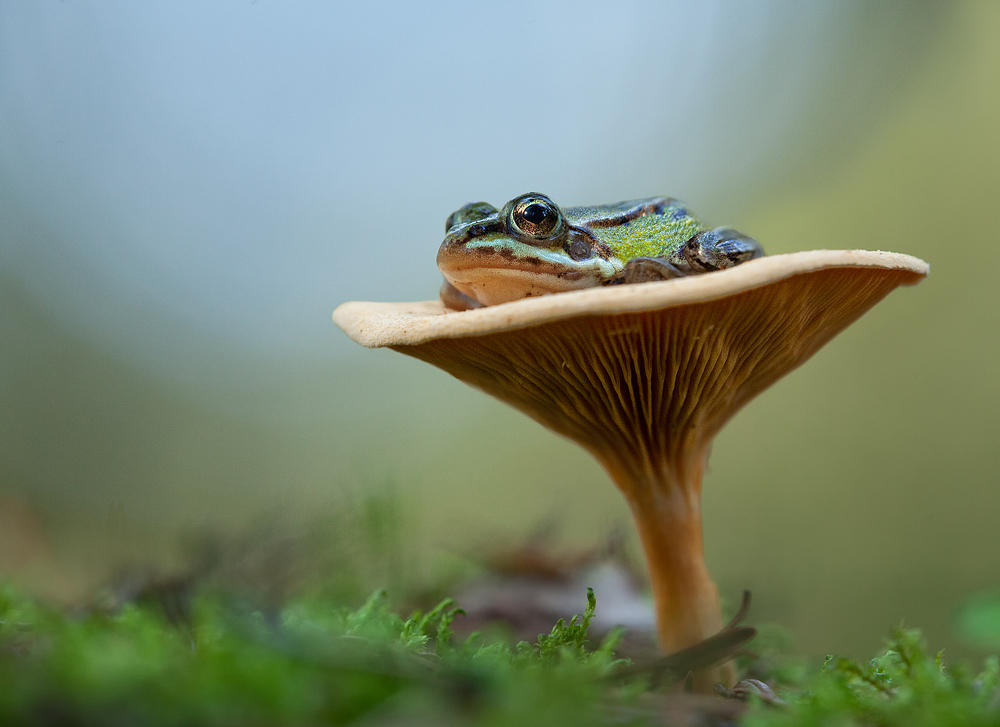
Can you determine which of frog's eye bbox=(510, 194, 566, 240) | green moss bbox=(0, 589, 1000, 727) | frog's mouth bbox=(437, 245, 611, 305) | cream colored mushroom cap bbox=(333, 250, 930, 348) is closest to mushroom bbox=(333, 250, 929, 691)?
cream colored mushroom cap bbox=(333, 250, 930, 348)

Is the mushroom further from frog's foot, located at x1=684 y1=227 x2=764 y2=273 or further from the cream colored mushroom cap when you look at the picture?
frog's foot, located at x1=684 y1=227 x2=764 y2=273

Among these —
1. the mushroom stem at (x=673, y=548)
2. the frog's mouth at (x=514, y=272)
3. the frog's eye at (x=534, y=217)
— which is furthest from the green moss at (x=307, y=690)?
the frog's eye at (x=534, y=217)

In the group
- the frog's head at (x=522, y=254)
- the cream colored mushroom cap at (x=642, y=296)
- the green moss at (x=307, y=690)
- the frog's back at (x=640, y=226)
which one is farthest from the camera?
the frog's back at (x=640, y=226)

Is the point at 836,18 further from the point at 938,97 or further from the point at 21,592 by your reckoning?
the point at 21,592

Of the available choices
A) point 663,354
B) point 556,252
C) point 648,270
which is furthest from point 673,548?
point 556,252

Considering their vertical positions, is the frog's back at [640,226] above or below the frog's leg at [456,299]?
above

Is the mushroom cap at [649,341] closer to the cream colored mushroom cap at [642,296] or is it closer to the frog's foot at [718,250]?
the cream colored mushroom cap at [642,296]

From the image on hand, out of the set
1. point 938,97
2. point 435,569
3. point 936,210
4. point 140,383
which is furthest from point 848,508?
point 140,383
